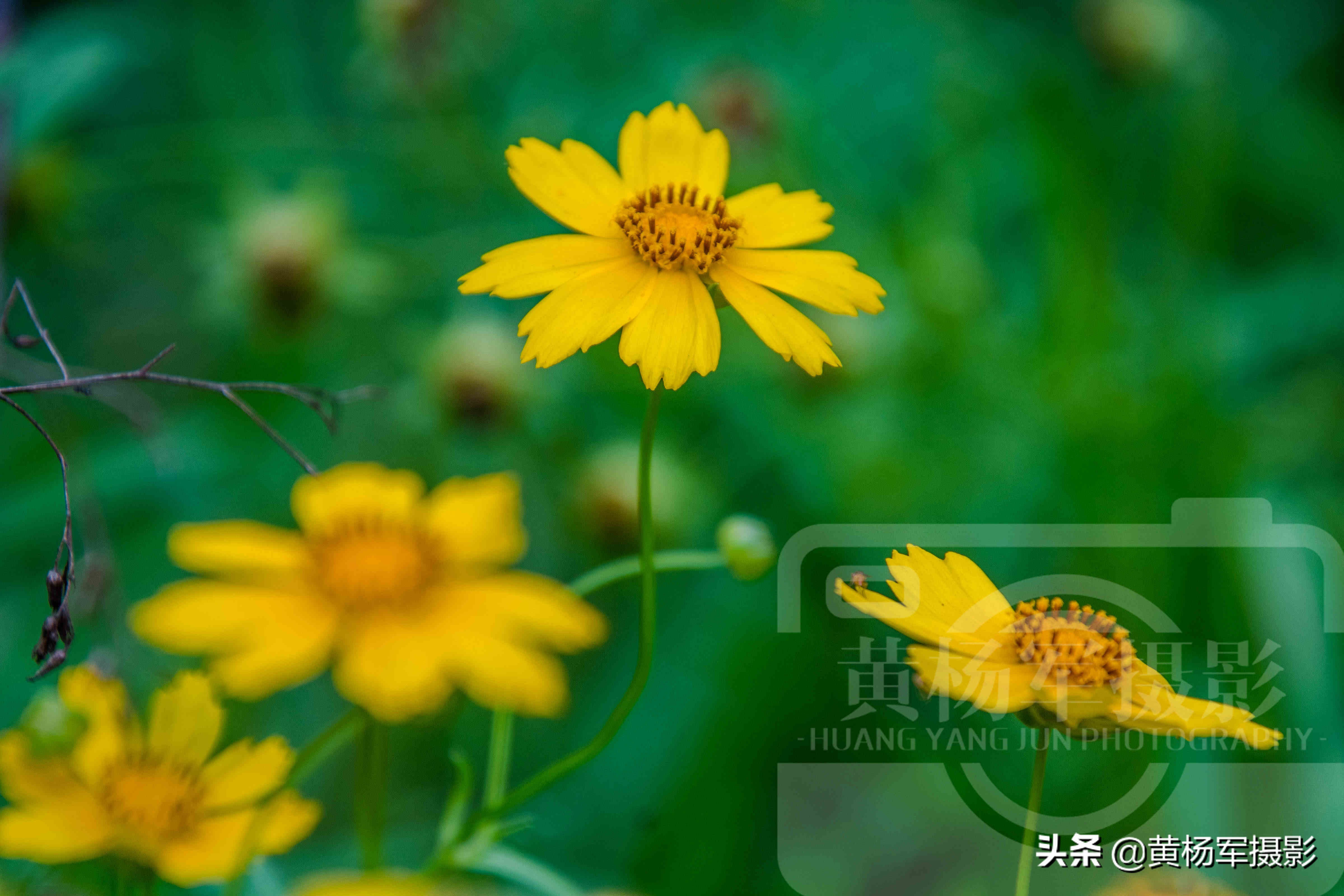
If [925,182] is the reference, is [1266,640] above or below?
below

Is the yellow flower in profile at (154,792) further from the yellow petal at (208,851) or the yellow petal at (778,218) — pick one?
the yellow petal at (778,218)

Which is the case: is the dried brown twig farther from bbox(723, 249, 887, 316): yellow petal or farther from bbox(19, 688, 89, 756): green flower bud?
bbox(723, 249, 887, 316): yellow petal

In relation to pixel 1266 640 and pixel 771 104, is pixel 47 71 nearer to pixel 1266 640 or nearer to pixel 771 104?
pixel 771 104

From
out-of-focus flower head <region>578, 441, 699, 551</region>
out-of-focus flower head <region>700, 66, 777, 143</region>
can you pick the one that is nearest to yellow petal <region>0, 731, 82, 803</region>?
out-of-focus flower head <region>578, 441, 699, 551</region>

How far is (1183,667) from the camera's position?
41.0 inches

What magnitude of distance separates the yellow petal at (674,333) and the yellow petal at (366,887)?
206 mm

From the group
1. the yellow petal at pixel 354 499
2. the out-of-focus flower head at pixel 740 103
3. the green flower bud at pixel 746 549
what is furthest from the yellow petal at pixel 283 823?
the out-of-focus flower head at pixel 740 103

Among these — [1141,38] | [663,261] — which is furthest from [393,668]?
[1141,38]

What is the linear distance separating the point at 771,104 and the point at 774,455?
42cm

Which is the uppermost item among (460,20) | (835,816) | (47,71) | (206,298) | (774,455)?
(460,20)

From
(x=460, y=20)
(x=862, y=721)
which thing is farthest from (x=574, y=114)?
(x=862, y=721)

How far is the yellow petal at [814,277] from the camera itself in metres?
0.49

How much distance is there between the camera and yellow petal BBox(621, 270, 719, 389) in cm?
46

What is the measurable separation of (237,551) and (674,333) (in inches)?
8.1
